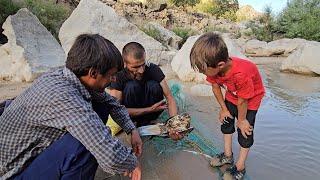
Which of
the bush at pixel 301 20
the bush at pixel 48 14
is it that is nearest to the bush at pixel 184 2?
the bush at pixel 301 20

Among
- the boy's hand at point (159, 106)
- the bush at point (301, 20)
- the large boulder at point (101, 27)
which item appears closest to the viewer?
the boy's hand at point (159, 106)

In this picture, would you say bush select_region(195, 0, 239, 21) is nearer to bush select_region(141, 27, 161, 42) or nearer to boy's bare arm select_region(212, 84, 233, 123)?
bush select_region(141, 27, 161, 42)

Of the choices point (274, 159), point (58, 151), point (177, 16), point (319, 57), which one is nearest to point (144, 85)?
point (274, 159)

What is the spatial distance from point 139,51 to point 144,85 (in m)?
0.45

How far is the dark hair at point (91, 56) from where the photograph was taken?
1.88 meters

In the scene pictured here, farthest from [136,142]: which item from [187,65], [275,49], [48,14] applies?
[275,49]

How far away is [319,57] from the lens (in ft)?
28.8

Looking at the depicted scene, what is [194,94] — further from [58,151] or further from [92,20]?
[58,151]

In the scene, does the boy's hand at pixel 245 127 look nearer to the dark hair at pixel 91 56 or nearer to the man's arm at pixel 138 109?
the man's arm at pixel 138 109

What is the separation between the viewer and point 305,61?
889 cm

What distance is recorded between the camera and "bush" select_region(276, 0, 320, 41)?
17.7m

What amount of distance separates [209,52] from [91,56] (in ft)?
3.32

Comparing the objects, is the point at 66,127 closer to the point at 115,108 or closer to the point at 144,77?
the point at 115,108

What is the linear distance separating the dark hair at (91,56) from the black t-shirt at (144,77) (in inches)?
53.8
